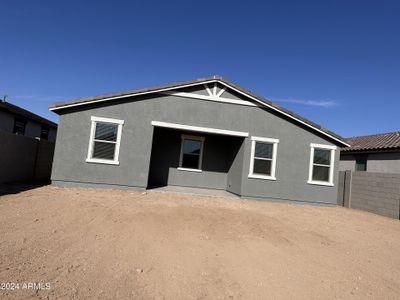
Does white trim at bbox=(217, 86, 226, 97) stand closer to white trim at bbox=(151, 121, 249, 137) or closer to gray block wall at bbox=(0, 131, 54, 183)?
white trim at bbox=(151, 121, 249, 137)

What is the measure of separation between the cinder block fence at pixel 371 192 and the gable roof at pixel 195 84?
210 cm

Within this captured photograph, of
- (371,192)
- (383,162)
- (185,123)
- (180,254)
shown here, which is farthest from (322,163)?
(180,254)

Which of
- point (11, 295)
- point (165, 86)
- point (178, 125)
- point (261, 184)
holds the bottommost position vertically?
point (11, 295)

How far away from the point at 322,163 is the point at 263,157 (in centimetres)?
298

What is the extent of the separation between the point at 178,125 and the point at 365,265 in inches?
339

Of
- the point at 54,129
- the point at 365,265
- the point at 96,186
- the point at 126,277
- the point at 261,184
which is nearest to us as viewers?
the point at 126,277

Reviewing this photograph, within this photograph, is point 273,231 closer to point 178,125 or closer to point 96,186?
point 178,125

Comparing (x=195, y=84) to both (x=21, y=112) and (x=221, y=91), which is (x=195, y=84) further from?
(x=21, y=112)

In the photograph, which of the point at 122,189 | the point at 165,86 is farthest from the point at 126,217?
the point at 165,86

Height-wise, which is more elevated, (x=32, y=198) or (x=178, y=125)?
(x=178, y=125)

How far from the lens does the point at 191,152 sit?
14.3 meters

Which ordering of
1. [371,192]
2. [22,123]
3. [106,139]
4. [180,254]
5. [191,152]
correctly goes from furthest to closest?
1. [22,123]
2. [191,152]
3. [371,192]
4. [106,139]
5. [180,254]

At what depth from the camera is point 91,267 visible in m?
3.96

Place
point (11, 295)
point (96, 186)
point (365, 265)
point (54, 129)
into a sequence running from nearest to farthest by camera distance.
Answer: point (11, 295) < point (365, 265) < point (96, 186) < point (54, 129)
